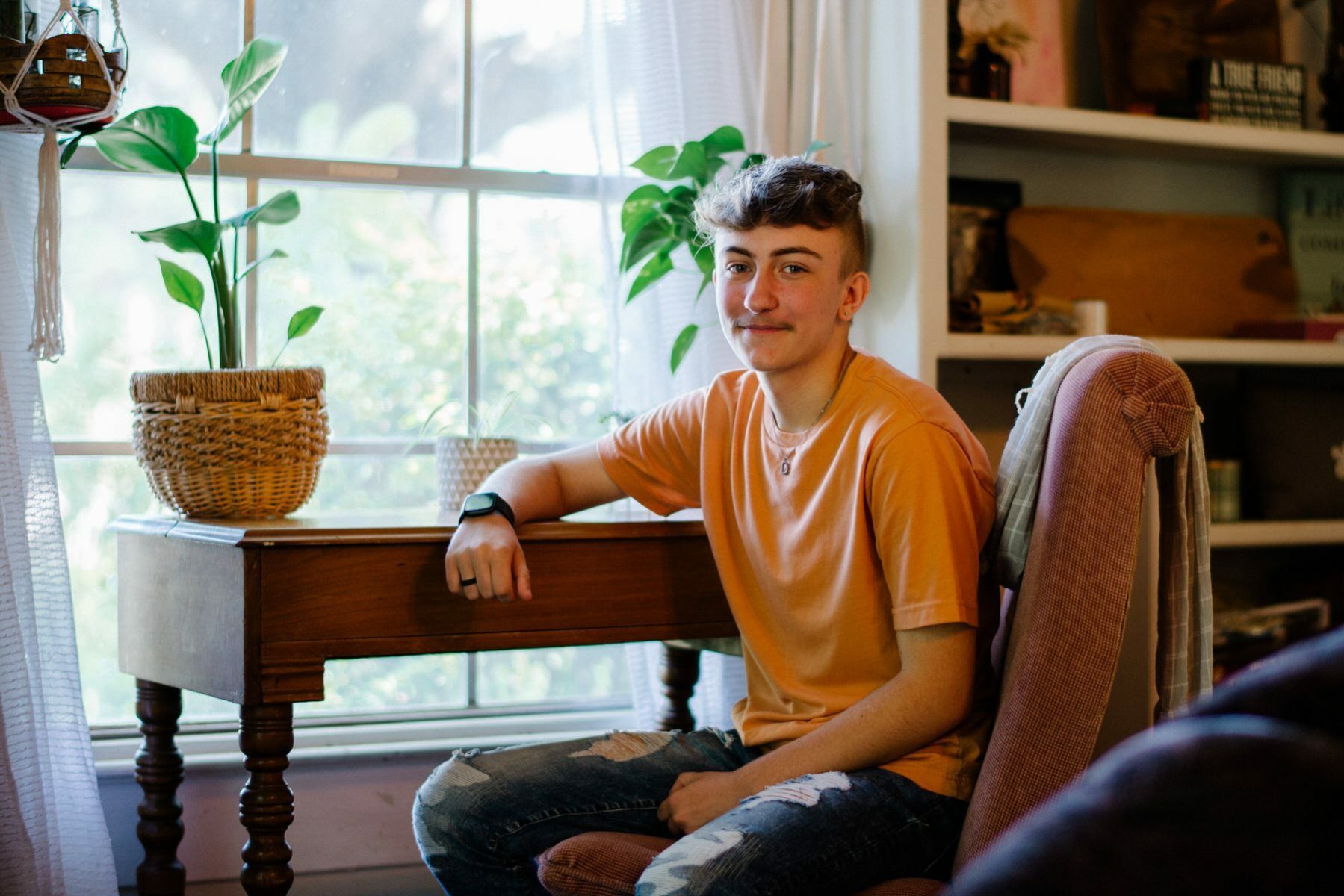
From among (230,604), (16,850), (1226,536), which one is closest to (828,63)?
(1226,536)

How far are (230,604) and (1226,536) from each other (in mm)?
1788

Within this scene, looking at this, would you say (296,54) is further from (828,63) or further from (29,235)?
(828,63)

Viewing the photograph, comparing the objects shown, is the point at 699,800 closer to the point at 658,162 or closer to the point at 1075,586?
the point at 1075,586

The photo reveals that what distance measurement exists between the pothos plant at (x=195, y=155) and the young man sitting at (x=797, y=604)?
545 mm

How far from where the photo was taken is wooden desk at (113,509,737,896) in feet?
Result: 4.78

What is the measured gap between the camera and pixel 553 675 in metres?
2.39

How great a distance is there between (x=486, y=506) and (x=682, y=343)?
0.66m

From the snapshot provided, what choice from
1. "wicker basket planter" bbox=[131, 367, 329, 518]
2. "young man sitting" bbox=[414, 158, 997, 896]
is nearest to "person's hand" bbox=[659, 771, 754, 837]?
"young man sitting" bbox=[414, 158, 997, 896]

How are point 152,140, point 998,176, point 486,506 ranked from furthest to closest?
point 998,176 < point 152,140 < point 486,506

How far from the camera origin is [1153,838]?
1.11 ft

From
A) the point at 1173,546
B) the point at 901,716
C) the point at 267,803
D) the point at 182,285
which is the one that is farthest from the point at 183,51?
the point at 1173,546

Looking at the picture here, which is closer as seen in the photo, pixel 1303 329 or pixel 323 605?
pixel 323 605

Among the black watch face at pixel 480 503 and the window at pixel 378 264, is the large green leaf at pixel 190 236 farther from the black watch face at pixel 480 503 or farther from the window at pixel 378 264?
the black watch face at pixel 480 503

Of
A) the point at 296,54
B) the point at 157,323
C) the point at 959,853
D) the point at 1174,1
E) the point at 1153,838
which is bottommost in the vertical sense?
the point at 959,853
